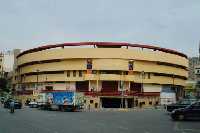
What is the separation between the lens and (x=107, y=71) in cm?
10212

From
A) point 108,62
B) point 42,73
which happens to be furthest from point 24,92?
point 108,62

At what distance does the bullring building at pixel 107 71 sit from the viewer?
99.2 metres

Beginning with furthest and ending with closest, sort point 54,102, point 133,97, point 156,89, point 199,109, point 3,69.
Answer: point 3,69, point 156,89, point 133,97, point 54,102, point 199,109

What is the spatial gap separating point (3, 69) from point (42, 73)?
52.9 metres

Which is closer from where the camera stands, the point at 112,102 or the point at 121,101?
the point at 121,101

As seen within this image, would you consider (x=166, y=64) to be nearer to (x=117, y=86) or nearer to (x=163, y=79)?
(x=163, y=79)

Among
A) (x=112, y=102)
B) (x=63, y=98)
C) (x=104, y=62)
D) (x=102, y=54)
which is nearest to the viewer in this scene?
(x=63, y=98)

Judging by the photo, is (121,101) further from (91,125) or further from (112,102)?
(91,125)

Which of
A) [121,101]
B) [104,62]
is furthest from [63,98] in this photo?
[104,62]

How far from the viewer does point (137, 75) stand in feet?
342

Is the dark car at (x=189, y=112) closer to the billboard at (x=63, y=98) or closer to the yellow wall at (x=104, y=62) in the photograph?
the billboard at (x=63, y=98)

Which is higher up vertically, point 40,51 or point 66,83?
point 40,51

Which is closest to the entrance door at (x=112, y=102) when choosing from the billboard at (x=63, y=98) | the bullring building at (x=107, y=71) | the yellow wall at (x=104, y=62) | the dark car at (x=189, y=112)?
the bullring building at (x=107, y=71)

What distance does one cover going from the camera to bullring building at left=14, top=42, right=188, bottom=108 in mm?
99250
